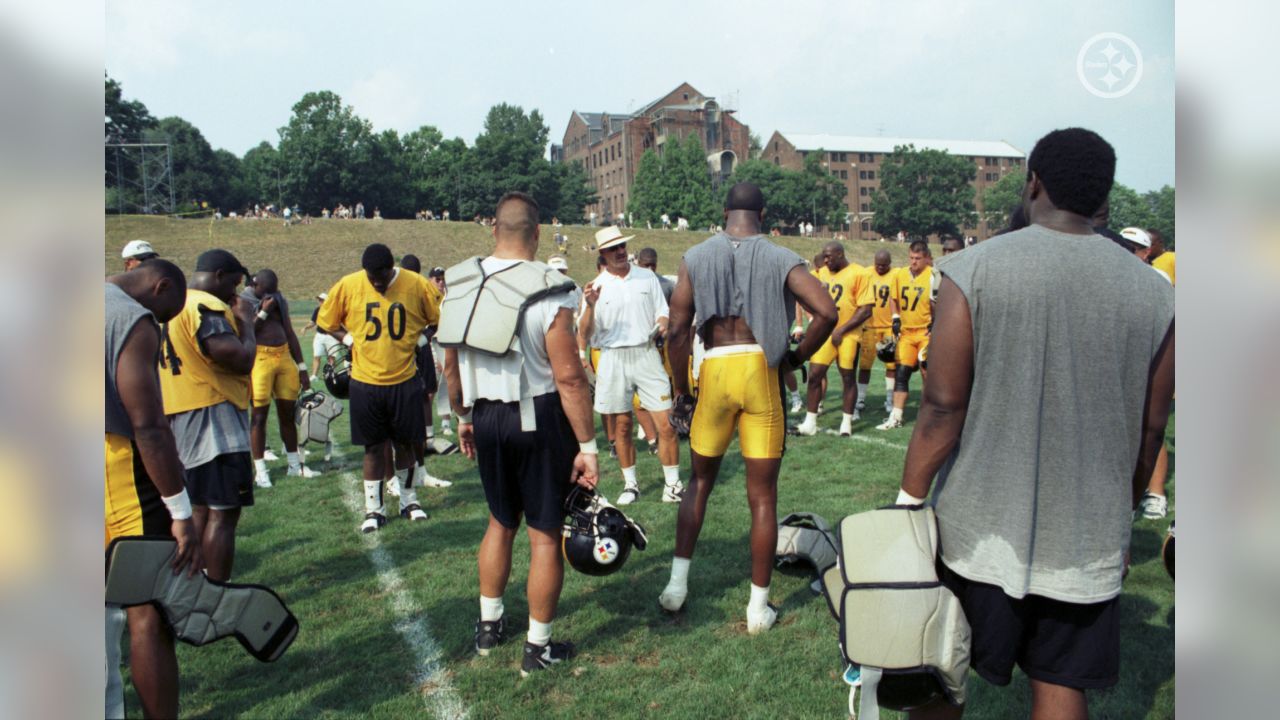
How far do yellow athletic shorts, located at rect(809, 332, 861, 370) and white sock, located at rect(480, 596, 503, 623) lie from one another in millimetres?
7046

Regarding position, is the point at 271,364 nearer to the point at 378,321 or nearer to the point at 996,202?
the point at 378,321

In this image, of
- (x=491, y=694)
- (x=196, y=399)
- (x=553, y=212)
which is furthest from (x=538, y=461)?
(x=553, y=212)

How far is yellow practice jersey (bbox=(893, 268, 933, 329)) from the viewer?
10750mm

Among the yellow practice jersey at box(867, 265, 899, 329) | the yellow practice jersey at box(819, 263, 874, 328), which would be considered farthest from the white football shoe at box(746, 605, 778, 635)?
the yellow practice jersey at box(867, 265, 899, 329)

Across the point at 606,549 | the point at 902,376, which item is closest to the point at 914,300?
the point at 902,376

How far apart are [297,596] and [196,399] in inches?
67.8

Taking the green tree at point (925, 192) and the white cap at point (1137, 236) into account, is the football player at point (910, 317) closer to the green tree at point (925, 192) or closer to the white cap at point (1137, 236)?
the white cap at point (1137, 236)

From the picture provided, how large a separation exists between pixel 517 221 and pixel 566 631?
2.44 m

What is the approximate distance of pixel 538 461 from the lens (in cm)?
412

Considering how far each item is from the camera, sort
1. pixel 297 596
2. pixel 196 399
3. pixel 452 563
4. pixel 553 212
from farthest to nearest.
Answer: pixel 553 212, pixel 452 563, pixel 297 596, pixel 196 399

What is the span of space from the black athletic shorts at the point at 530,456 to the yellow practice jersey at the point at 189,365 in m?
1.67
